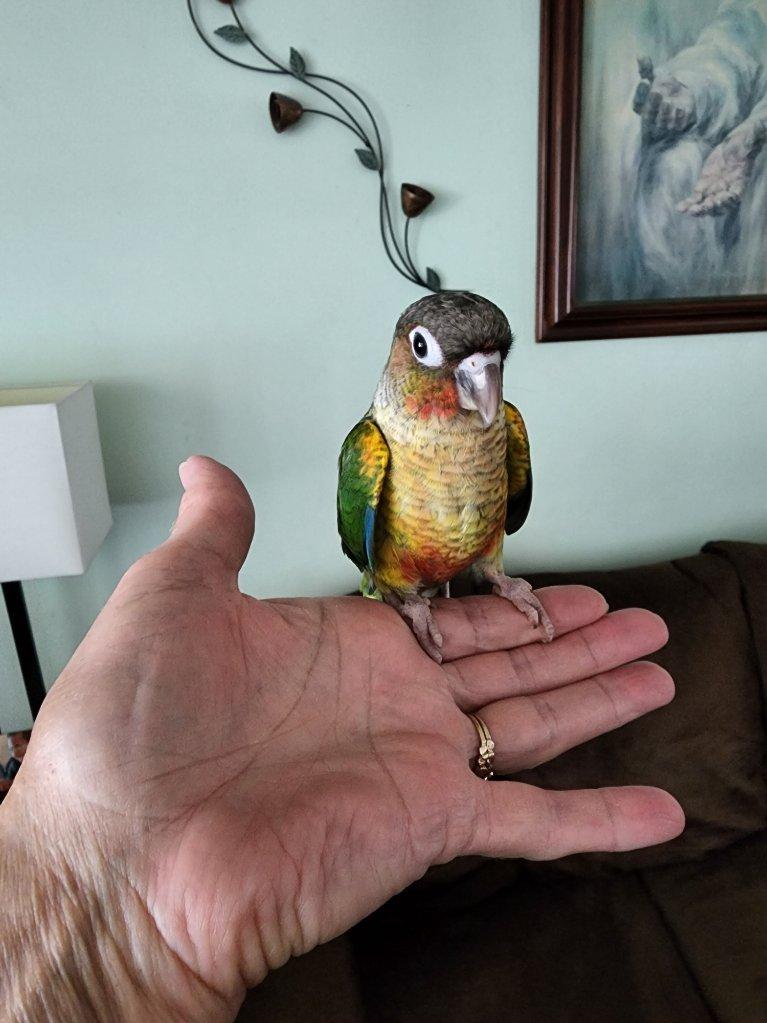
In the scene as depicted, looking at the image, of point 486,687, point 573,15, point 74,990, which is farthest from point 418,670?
point 573,15

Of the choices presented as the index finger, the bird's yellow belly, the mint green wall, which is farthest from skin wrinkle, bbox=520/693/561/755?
the mint green wall

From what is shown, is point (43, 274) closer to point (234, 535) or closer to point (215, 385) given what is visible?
point (215, 385)

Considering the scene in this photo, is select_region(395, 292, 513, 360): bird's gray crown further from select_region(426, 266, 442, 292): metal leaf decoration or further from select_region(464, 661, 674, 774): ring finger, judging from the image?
select_region(426, 266, 442, 292): metal leaf decoration

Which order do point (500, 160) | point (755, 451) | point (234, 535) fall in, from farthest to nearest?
point (755, 451)
point (500, 160)
point (234, 535)

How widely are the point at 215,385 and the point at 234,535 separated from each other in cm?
76

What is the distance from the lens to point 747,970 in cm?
126

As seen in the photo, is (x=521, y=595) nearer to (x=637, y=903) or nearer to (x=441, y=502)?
(x=441, y=502)

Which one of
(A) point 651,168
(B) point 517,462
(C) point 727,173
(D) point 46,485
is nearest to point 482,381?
(B) point 517,462

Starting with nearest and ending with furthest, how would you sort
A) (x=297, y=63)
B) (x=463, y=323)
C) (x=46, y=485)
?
(x=463, y=323)
(x=46, y=485)
(x=297, y=63)

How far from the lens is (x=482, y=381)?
2.65ft

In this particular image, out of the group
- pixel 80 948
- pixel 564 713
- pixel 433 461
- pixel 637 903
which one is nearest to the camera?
pixel 80 948

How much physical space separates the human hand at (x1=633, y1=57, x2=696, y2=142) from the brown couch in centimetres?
106

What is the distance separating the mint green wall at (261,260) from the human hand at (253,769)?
64cm

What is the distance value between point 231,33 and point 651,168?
3.24 feet
